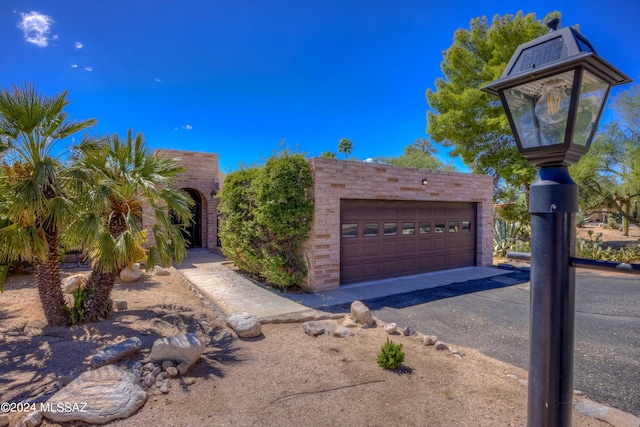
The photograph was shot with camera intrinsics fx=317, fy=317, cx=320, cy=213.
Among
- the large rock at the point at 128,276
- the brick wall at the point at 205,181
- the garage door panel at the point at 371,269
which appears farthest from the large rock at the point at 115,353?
the brick wall at the point at 205,181

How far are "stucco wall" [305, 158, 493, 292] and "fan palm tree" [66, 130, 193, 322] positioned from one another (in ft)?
9.95

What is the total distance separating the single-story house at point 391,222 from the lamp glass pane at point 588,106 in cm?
593

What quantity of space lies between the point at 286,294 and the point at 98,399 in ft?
15.3

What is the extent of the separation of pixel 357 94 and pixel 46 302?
49.1 feet

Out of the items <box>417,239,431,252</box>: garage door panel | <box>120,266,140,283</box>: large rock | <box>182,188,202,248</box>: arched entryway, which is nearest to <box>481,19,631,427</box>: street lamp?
<box>417,239,431,252</box>: garage door panel

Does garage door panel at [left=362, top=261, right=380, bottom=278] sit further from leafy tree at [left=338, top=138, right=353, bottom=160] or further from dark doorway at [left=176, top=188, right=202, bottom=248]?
leafy tree at [left=338, top=138, right=353, bottom=160]

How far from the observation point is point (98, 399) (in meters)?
3.04

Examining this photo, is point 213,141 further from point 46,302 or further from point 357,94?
point 46,302

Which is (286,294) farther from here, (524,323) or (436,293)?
(524,323)

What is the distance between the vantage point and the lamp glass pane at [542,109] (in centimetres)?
164

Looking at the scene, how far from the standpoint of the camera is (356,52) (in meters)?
11.9

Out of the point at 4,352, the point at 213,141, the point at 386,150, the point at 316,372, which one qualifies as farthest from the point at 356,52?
the point at 386,150

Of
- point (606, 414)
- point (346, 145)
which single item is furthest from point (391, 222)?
point (346, 145)

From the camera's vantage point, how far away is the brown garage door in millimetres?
8391
